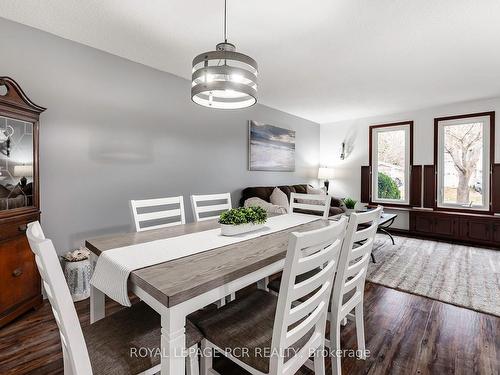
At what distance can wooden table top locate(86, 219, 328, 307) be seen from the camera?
93 cm

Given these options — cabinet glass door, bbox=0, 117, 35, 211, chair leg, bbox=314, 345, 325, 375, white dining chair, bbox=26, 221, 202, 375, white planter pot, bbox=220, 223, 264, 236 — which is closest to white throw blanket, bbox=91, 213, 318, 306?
white planter pot, bbox=220, 223, 264, 236

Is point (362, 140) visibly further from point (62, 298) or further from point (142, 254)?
point (62, 298)

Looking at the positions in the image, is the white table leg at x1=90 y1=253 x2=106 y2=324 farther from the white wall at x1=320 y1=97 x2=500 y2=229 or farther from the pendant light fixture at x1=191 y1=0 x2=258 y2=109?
the white wall at x1=320 y1=97 x2=500 y2=229

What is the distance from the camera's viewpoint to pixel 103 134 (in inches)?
105

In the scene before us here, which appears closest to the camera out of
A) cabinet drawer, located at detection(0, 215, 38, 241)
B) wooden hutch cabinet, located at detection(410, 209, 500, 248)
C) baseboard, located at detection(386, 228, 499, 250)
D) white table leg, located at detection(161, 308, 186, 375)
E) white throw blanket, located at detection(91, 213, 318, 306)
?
white table leg, located at detection(161, 308, 186, 375)

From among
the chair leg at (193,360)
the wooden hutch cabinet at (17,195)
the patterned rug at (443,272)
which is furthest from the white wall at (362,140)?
the wooden hutch cabinet at (17,195)

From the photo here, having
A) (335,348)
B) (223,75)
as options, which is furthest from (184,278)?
(223,75)

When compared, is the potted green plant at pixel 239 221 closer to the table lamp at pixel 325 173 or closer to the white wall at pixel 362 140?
the table lamp at pixel 325 173

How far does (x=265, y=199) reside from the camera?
4168 millimetres

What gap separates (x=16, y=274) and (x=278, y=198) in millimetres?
3267

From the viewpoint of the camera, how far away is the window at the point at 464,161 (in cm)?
433

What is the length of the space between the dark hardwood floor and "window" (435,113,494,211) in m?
3.11

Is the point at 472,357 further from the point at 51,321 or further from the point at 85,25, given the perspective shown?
the point at 85,25

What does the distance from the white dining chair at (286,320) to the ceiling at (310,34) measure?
1831 mm
